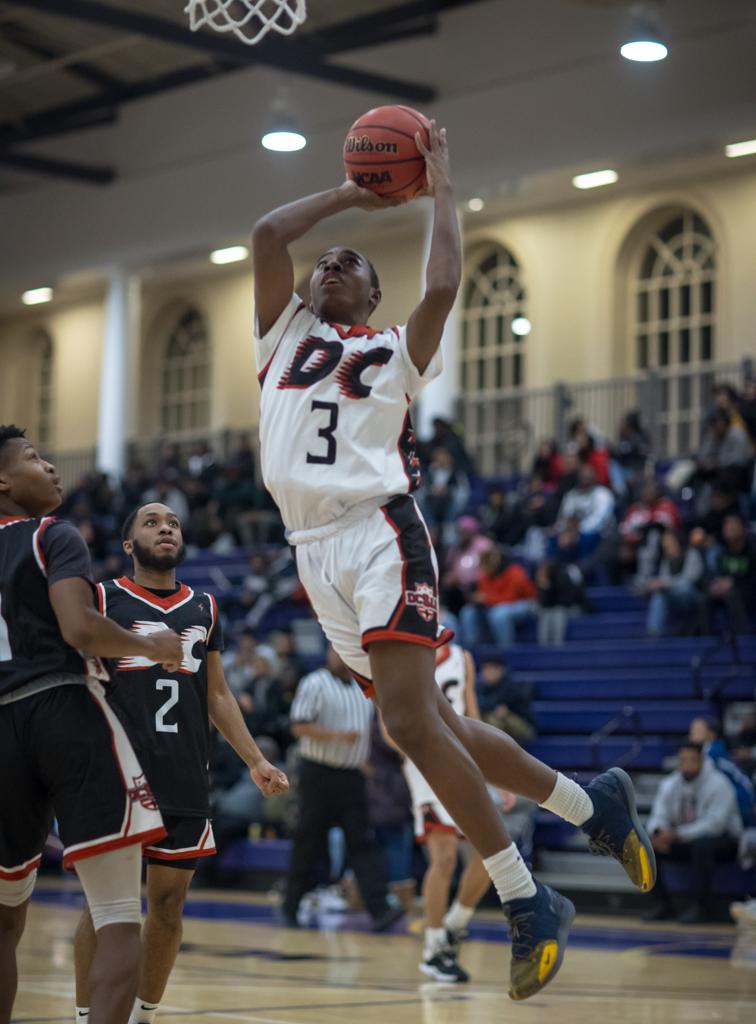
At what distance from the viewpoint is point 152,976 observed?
18.1ft

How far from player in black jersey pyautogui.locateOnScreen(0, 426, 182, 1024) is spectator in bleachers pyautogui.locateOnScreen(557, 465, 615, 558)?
12586 mm

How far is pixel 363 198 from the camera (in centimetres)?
505

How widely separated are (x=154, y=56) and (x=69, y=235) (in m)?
4.04

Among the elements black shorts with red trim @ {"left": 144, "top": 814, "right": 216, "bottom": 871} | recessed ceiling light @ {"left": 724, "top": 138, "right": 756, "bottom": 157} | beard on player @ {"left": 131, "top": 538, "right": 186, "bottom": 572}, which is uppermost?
recessed ceiling light @ {"left": 724, "top": 138, "right": 756, "bottom": 157}

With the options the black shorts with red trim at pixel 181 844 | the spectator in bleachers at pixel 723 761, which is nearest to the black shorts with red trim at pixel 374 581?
the black shorts with red trim at pixel 181 844

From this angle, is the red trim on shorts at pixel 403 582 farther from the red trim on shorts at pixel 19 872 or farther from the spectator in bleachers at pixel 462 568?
the spectator in bleachers at pixel 462 568

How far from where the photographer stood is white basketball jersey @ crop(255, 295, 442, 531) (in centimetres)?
496

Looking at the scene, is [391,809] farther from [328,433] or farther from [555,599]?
[328,433]

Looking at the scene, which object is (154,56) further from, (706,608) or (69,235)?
(706,608)

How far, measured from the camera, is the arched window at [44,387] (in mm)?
30719

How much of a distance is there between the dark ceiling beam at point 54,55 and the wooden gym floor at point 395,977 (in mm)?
13934

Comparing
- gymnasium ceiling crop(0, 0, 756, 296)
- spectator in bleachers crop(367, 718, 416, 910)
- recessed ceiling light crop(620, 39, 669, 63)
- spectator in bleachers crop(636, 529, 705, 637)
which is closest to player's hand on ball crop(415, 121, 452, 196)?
spectator in bleachers crop(367, 718, 416, 910)

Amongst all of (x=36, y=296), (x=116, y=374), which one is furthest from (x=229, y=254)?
(x=36, y=296)

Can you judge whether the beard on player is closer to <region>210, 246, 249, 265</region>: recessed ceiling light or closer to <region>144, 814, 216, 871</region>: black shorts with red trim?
<region>144, 814, 216, 871</region>: black shorts with red trim
